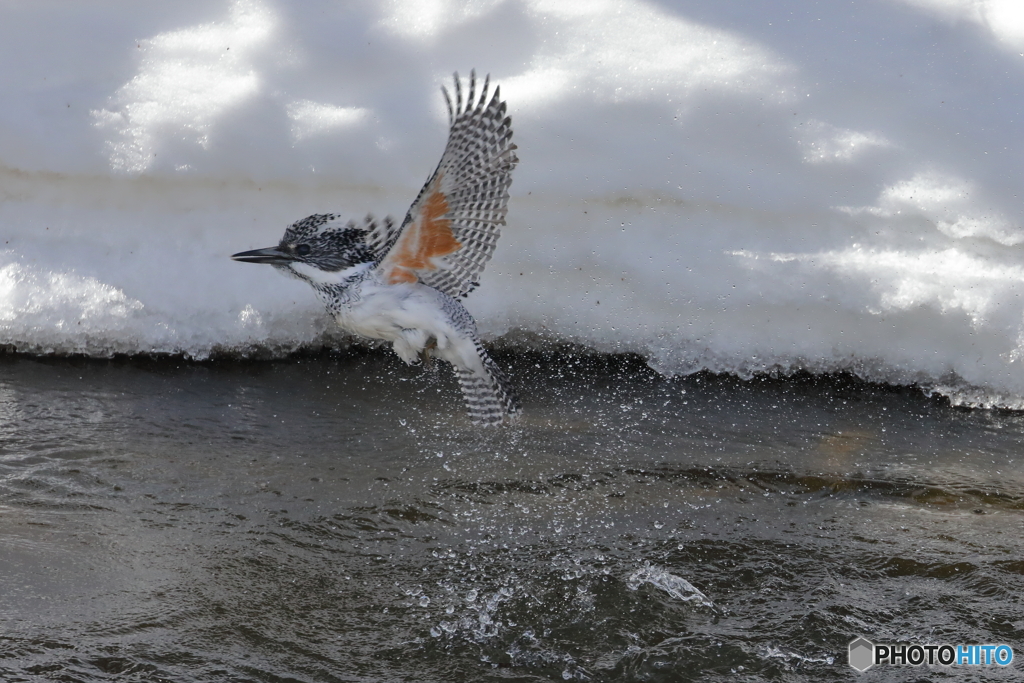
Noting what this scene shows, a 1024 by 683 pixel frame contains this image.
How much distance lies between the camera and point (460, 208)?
12.5 ft

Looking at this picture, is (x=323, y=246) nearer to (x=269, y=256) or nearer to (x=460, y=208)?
(x=269, y=256)

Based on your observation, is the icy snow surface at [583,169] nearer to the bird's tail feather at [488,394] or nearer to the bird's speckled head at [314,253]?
the bird's tail feather at [488,394]

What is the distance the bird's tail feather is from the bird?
9 cm

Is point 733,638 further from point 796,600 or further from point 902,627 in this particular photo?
point 902,627

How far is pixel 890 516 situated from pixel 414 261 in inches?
95.8

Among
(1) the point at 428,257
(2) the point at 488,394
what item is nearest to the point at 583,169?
(2) the point at 488,394

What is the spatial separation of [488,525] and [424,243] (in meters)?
1.24

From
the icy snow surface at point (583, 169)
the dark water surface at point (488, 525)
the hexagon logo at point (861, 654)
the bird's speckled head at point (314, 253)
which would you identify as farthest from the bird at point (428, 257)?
the hexagon logo at point (861, 654)

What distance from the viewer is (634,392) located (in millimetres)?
5336

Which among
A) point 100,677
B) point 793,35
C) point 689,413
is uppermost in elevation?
point 793,35

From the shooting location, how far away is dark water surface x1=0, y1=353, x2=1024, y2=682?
3215 millimetres

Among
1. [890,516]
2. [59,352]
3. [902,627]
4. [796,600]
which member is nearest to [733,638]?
[796,600]

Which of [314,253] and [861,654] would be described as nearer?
[861,654]
